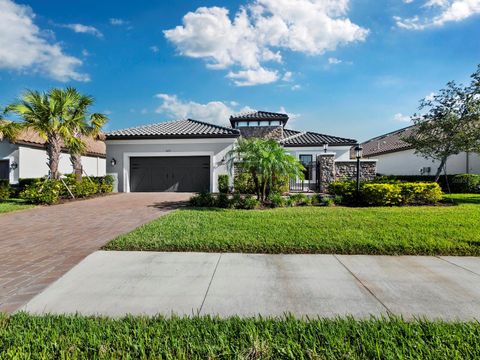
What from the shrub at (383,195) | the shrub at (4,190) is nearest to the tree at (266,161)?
the shrub at (383,195)

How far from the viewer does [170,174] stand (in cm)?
1627

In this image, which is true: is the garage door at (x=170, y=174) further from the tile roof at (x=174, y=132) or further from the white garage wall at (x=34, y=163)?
the white garage wall at (x=34, y=163)

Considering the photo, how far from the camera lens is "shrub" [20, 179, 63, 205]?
1070 centimetres

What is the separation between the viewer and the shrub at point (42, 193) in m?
10.7

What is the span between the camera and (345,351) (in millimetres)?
1986

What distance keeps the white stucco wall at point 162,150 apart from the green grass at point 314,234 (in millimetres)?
8597

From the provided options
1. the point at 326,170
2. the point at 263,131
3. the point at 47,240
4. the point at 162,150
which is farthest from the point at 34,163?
the point at 326,170

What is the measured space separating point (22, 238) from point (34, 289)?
3.24 metres

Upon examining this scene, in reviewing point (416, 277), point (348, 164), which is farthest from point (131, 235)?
point (348, 164)

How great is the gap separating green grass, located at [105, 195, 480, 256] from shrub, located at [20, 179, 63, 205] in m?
7.10

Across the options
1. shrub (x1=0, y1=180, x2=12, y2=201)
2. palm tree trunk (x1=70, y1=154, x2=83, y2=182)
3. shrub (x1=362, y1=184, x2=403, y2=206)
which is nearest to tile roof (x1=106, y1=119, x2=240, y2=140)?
palm tree trunk (x1=70, y1=154, x2=83, y2=182)

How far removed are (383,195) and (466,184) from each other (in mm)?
9537

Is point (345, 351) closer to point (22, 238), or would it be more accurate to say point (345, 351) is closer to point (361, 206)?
point (22, 238)

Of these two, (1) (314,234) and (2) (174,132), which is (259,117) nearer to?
(2) (174,132)
